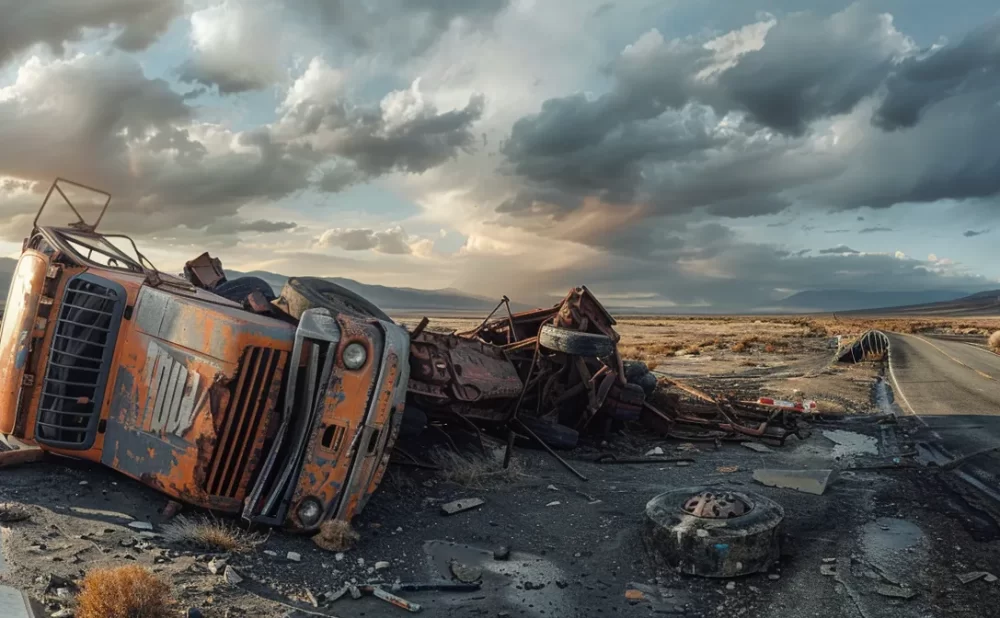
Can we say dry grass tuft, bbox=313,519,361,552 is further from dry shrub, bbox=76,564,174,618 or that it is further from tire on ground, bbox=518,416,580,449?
tire on ground, bbox=518,416,580,449

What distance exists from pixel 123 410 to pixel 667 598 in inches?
170

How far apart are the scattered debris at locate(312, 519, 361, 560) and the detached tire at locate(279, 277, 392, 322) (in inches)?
69.5

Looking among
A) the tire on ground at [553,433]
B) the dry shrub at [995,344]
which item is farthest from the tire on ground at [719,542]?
the dry shrub at [995,344]

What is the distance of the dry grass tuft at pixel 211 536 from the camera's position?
15.7 feet

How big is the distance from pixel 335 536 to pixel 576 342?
13.7ft

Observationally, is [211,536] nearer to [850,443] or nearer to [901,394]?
[850,443]

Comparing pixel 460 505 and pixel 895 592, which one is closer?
pixel 895 592

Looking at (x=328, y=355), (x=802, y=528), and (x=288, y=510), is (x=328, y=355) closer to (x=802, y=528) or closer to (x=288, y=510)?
(x=288, y=510)

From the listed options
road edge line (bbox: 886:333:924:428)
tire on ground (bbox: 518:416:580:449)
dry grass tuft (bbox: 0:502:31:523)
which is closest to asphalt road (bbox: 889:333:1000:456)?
road edge line (bbox: 886:333:924:428)

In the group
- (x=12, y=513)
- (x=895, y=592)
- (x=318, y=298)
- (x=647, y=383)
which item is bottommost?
(x=12, y=513)

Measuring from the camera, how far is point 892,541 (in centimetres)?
572

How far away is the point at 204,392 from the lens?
515 cm

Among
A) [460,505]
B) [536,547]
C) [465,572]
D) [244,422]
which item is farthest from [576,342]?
[244,422]

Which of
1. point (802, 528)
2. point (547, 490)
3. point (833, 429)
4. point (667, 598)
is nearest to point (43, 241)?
point (547, 490)
